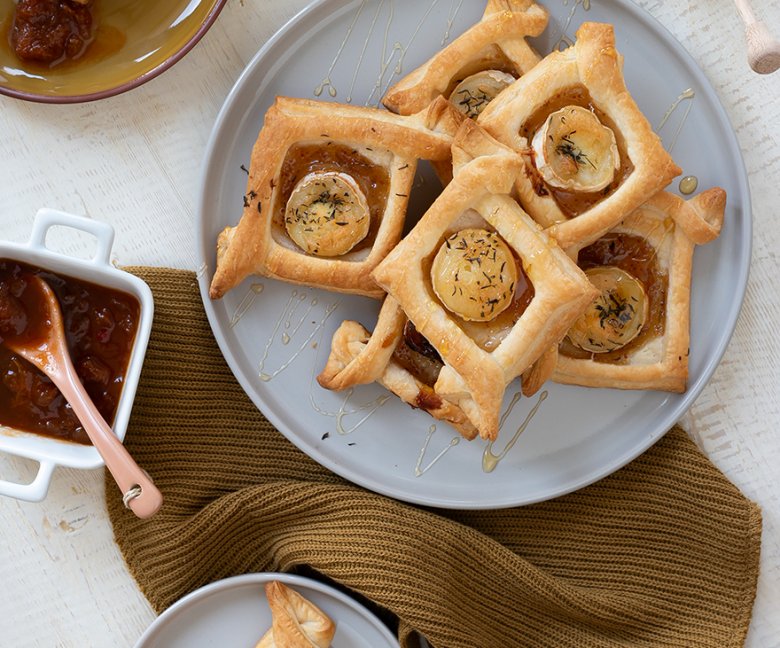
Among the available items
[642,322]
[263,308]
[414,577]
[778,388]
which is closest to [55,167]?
[263,308]

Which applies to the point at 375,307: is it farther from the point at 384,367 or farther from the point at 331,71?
the point at 331,71

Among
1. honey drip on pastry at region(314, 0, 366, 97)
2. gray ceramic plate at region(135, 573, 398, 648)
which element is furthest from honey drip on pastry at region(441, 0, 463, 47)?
gray ceramic plate at region(135, 573, 398, 648)

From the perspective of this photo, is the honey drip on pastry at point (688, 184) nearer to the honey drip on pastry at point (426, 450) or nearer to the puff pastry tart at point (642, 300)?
the puff pastry tart at point (642, 300)

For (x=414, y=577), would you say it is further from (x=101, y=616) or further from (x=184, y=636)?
(x=101, y=616)

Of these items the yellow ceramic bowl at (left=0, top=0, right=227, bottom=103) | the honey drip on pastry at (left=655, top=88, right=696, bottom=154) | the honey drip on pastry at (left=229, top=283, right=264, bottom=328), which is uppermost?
the yellow ceramic bowl at (left=0, top=0, right=227, bottom=103)

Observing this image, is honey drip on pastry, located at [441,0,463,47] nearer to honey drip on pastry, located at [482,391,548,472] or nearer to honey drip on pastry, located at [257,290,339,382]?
honey drip on pastry, located at [257,290,339,382]

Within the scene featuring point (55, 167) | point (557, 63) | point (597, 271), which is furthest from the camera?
point (55, 167)
